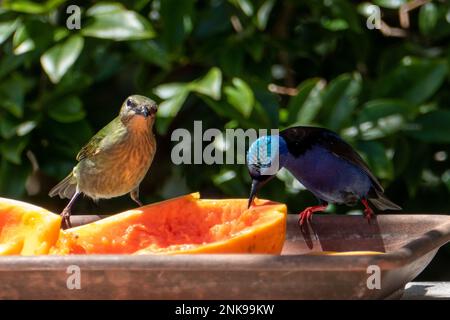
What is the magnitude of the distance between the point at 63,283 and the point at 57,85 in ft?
8.21

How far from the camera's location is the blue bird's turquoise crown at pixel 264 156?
9.44 ft

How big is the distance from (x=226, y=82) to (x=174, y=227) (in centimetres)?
185

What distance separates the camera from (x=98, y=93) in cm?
484

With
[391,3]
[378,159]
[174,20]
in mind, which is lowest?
[378,159]

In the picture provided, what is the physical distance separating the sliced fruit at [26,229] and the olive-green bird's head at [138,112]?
67 centimetres

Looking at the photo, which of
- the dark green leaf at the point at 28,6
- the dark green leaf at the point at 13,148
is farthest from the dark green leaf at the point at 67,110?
the dark green leaf at the point at 28,6

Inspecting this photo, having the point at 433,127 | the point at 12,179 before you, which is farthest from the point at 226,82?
the point at 12,179

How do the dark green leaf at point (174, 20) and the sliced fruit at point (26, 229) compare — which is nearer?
the sliced fruit at point (26, 229)

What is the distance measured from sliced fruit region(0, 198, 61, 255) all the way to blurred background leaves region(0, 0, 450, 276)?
1.67 metres

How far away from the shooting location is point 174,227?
8.49 ft

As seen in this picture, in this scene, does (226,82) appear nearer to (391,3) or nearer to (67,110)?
(67,110)

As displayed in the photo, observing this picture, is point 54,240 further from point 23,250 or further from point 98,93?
point 98,93

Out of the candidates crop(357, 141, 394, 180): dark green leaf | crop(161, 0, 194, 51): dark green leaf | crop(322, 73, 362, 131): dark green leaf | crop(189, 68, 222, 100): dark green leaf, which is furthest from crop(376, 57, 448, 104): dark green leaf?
crop(161, 0, 194, 51): dark green leaf

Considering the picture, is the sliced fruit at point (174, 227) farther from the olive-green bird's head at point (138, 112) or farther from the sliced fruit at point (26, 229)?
the olive-green bird's head at point (138, 112)
